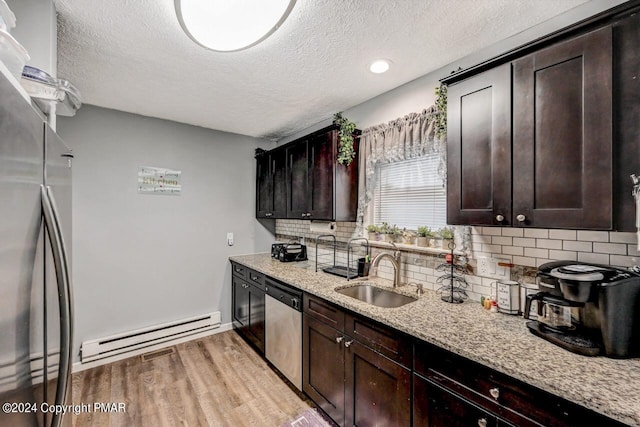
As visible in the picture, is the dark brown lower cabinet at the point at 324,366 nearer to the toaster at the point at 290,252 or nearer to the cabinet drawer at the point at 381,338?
the cabinet drawer at the point at 381,338

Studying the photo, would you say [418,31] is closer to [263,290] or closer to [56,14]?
[56,14]

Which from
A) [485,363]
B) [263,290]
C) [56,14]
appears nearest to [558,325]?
[485,363]

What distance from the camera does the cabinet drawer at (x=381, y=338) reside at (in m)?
1.49

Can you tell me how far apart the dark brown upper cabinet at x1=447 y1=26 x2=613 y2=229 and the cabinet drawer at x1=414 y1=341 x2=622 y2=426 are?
26.8 inches

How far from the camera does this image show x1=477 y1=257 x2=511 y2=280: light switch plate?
174 centimetres

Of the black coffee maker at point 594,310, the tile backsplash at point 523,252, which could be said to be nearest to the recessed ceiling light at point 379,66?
the tile backsplash at point 523,252

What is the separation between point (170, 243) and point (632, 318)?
11.7ft

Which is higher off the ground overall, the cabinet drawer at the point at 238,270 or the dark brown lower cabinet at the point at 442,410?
the cabinet drawer at the point at 238,270

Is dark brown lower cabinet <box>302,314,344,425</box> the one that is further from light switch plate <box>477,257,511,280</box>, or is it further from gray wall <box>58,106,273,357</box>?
gray wall <box>58,106,273,357</box>

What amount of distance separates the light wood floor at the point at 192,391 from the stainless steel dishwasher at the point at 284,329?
0.49ft

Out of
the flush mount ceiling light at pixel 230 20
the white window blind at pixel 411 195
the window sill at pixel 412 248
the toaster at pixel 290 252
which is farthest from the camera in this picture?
the toaster at pixel 290 252

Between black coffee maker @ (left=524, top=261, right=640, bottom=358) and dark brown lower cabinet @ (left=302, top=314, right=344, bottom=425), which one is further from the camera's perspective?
dark brown lower cabinet @ (left=302, top=314, right=344, bottom=425)

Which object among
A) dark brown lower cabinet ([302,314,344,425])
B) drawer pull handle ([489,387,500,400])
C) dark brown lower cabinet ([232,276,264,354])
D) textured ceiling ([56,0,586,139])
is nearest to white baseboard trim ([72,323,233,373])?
dark brown lower cabinet ([232,276,264,354])

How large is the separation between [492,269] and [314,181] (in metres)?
1.64
